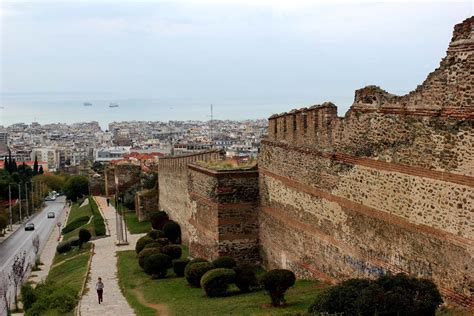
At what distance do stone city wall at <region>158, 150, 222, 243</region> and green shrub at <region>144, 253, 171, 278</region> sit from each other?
5.02 m

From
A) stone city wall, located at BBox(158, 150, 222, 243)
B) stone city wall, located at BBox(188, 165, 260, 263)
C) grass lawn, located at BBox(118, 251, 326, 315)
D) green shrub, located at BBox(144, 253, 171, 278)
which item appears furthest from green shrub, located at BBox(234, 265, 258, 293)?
stone city wall, located at BBox(158, 150, 222, 243)

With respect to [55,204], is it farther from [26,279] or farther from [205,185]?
[205,185]

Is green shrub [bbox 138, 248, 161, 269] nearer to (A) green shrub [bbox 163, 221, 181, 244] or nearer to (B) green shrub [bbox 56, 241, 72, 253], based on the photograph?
(A) green shrub [bbox 163, 221, 181, 244]

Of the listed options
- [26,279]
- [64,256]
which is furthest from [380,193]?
[64,256]

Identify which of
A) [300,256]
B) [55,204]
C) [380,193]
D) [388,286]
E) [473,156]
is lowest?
[55,204]

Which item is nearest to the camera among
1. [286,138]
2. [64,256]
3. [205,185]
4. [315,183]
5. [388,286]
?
[388,286]

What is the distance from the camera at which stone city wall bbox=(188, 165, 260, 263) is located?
1761 centimetres

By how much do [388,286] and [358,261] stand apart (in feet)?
11.2

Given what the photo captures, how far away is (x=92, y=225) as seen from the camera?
3516 centimetres

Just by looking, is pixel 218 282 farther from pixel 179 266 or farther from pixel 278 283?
pixel 179 266

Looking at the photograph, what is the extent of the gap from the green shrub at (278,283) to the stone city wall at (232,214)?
514 centimetres

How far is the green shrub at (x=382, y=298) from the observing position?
8.23 m

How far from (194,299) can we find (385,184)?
561 cm

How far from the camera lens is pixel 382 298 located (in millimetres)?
8281
